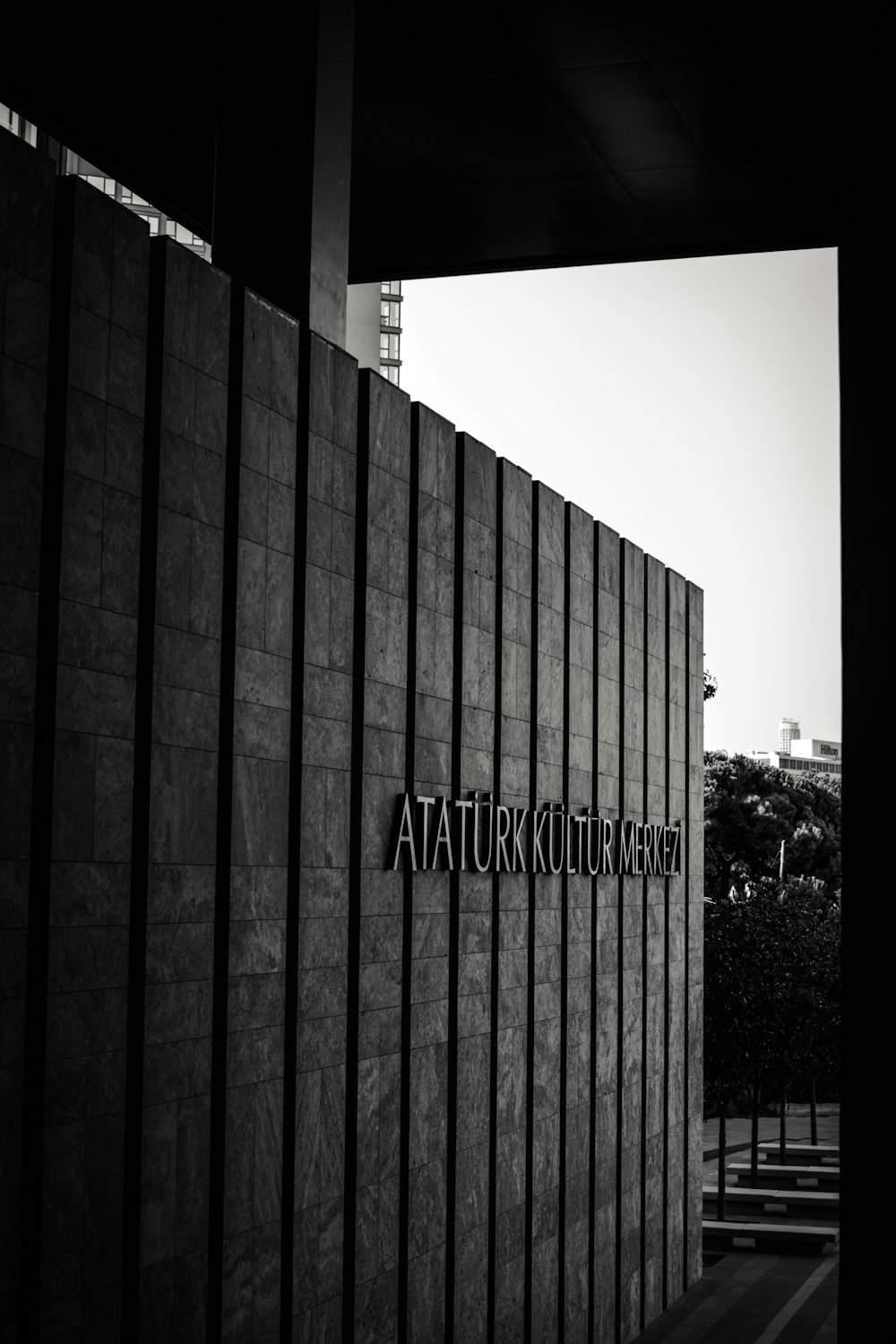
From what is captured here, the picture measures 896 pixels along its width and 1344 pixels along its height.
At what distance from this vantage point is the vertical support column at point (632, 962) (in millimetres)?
17328

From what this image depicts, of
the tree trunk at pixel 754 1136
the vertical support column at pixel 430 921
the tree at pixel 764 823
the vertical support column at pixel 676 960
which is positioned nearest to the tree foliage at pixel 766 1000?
the tree trunk at pixel 754 1136

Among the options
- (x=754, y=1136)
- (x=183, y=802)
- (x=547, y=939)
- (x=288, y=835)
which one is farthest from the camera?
(x=754, y=1136)

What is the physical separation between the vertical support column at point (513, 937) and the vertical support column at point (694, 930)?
6.20m

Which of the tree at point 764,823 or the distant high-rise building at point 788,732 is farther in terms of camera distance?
the distant high-rise building at point 788,732

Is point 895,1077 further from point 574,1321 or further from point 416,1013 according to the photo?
point 574,1321

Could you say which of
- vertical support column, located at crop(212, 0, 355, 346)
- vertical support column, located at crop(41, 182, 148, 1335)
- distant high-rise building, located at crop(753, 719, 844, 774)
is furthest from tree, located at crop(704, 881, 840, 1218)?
distant high-rise building, located at crop(753, 719, 844, 774)

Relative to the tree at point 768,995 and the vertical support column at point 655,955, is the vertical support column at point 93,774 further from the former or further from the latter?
Result: the tree at point 768,995

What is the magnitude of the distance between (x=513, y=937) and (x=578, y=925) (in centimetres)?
190

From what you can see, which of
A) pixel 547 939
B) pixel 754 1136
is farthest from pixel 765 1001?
pixel 547 939

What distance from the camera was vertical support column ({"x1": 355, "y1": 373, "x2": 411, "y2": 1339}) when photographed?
11.4m

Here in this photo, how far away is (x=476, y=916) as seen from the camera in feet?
44.3

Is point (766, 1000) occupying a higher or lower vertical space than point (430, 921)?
lower

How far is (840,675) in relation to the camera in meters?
11.3

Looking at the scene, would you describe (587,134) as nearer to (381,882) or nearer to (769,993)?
(381,882)
